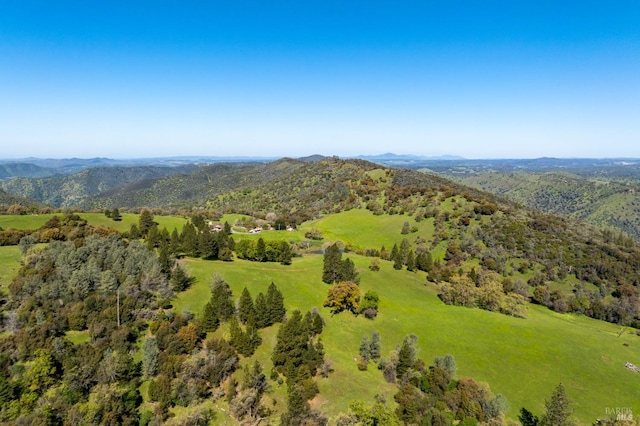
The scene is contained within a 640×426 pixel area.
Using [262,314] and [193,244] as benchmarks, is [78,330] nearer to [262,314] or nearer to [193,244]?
[262,314]

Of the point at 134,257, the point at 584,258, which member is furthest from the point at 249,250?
the point at 584,258

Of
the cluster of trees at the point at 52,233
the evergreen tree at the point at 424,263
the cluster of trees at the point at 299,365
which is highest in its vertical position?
the cluster of trees at the point at 52,233

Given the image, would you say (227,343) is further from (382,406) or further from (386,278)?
(386,278)

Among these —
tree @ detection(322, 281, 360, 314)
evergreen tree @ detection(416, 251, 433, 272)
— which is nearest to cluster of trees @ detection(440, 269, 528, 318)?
evergreen tree @ detection(416, 251, 433, 272)

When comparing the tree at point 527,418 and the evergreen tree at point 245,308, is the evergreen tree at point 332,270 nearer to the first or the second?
the evergreen tree at point 245,308

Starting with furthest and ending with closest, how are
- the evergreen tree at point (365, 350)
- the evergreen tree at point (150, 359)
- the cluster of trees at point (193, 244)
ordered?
the cluster of trees at point (193, 244)
the evergreen tree at point (365, 350)
the evergreen tree at point (150, 359)

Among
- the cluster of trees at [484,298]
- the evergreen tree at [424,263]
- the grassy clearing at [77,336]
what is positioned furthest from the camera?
the evergreen tree at [424,263]

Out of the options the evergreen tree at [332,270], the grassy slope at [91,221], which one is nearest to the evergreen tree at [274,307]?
the evergreen tree at [332,270]
